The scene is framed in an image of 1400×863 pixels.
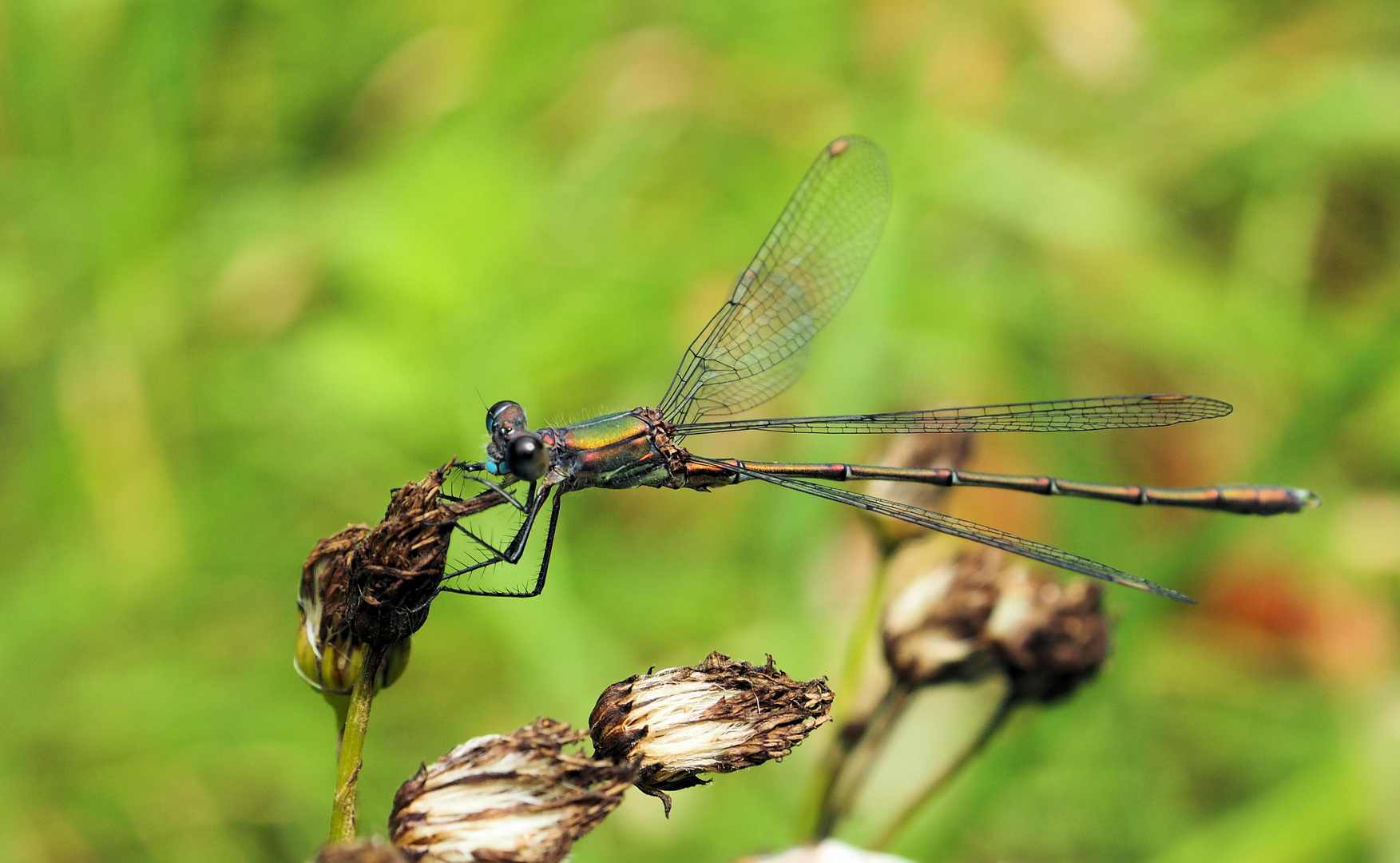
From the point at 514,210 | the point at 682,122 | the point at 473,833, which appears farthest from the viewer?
the point at 682,122

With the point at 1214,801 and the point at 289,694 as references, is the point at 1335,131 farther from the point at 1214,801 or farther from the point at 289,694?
the point at 289,694

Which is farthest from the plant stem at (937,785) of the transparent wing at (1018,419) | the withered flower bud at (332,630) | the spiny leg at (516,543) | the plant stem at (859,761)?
the withered flower bud at (332,630)

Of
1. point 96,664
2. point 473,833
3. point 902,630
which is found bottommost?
point 473,833

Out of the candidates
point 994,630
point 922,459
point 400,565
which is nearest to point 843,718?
point 994,630

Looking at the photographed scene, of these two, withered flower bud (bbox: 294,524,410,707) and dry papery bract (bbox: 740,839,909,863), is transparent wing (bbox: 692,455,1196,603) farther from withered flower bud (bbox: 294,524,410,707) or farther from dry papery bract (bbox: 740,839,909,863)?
withered flower bud (bbox: 294,524,410,707)

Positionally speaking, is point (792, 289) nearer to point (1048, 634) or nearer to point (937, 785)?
point (1048, 634)

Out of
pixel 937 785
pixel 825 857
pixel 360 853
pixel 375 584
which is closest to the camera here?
pixel 360 853

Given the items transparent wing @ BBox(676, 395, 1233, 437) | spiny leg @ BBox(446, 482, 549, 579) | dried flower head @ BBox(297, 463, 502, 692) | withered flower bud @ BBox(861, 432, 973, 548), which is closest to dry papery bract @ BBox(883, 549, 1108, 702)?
withered flower bud @ BBox(861, 432, 973, 548)

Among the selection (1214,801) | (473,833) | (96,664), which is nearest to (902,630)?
(473,833)
